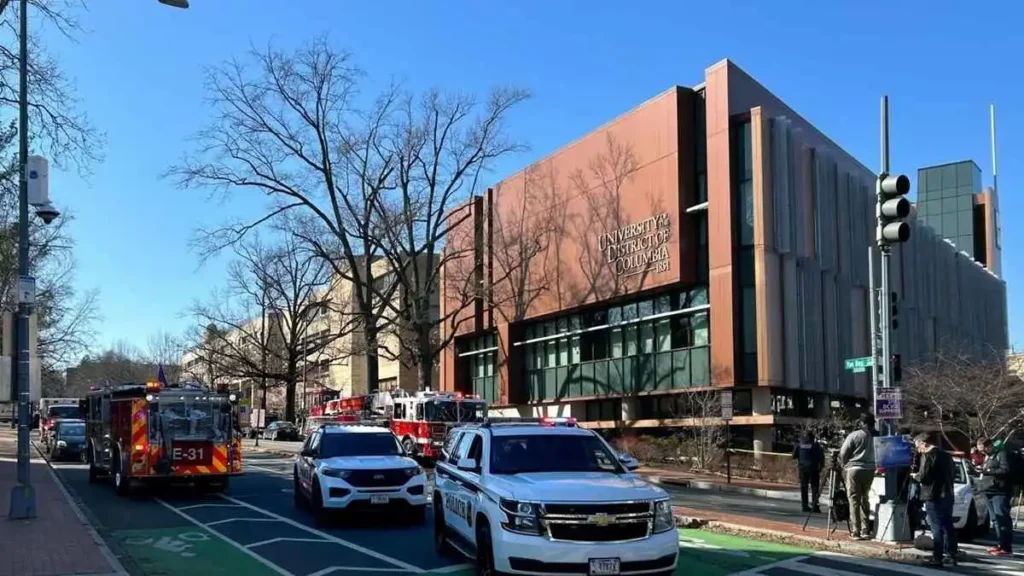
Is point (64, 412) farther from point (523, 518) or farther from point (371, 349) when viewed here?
point (523, 518)

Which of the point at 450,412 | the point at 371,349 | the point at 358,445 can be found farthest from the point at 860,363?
the point at 371,349

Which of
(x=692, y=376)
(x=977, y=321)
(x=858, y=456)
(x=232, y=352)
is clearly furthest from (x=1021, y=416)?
(x=232, y=352)

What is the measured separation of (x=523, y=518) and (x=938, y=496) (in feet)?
19.4

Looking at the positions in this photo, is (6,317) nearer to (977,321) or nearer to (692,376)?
(692,376)

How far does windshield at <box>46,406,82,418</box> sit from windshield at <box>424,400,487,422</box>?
1811 cm

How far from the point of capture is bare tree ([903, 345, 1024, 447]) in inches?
1108

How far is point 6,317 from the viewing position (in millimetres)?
16078

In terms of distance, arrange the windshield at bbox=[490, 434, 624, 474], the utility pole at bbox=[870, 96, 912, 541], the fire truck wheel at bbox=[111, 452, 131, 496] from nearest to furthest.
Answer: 1. the windshield at bbox=[490, 434, 624, 474]
2. the utility pole at bbox=[870, 96, 912, 541]
3. the fire truck wheel at bbox=[111, 452, 131, 496]

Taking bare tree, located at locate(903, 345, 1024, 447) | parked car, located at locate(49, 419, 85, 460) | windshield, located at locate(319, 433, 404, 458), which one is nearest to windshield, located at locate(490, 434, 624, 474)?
windshield, located at locate(319, 433, 404, 458)

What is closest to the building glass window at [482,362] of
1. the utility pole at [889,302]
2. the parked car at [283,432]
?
the parked car at [283,432]

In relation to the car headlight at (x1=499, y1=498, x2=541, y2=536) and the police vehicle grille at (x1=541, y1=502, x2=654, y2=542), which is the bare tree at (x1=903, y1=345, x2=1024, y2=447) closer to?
the police vehicle grille at (x1=541, y1=502, x2=654, y2=542)

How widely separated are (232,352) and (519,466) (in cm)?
6674

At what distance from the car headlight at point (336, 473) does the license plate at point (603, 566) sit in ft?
25.1

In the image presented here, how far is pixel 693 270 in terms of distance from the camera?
3434 centimetres
